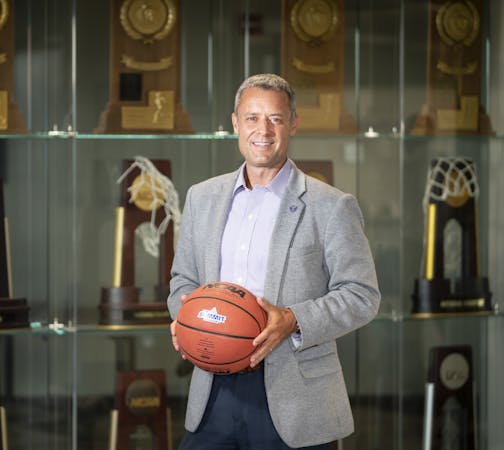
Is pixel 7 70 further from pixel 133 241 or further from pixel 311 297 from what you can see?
pixel 311 297

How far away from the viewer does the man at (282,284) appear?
2424mm

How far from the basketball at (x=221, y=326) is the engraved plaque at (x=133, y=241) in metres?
1.23

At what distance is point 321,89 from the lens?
12.3 feet

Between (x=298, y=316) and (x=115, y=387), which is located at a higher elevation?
(x=298, y=316)

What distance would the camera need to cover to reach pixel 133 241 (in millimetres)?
3699

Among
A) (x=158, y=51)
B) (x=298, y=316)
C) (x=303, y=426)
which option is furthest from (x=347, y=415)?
(x=158, y=51)

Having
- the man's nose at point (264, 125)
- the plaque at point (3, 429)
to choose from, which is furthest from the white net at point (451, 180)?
the plaque at point (3, 429)

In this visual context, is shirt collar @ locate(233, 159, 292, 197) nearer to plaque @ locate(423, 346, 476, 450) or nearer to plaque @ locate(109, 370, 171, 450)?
plaque @ locate(109, 370, 171, 450)

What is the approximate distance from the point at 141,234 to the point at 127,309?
27 cm

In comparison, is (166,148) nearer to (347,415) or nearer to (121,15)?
Result: (121,15)

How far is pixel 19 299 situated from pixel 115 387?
0.47 m

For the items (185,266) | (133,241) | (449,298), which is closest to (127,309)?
(133,241)

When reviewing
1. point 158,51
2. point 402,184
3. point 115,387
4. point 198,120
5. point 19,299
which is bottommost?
point 115,387

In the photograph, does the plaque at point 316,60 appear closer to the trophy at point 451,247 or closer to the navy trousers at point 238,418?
the trophy at point 451,247
